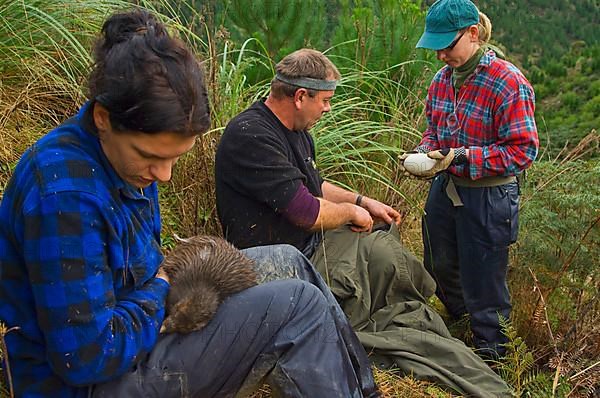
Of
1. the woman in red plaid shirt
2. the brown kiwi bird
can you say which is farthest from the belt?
the brown kiwi bird

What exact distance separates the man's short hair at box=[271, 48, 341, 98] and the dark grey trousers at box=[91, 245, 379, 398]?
1.31m

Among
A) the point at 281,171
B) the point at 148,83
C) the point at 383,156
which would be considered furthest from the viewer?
the point at 383,156

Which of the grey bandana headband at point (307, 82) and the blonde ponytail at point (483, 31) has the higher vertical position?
the blonde ponytail at point (483, 31)

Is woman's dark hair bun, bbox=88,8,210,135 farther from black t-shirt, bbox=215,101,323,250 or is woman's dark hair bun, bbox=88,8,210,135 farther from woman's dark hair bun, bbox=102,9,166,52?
black t-shirt, bbox=215,101,323,250

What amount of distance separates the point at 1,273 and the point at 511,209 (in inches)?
91.9

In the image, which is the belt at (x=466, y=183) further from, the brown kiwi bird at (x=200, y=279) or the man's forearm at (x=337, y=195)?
the brown kiwi bird at (x=200, y=279)

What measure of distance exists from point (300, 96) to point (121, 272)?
1577 millimetres

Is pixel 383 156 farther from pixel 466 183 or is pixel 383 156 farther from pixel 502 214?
pixel 502 214

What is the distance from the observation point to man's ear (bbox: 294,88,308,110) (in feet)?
10.1

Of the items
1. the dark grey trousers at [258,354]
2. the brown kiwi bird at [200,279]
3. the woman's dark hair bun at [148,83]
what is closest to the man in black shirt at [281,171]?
the brown kiwi bird at [200,279]

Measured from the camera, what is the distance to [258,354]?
74.7 inches

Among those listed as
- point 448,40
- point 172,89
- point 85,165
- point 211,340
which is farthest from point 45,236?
point 448,40

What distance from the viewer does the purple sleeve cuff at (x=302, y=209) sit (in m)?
2.96

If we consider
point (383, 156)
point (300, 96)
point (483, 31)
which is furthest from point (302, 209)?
point (383, 156)
